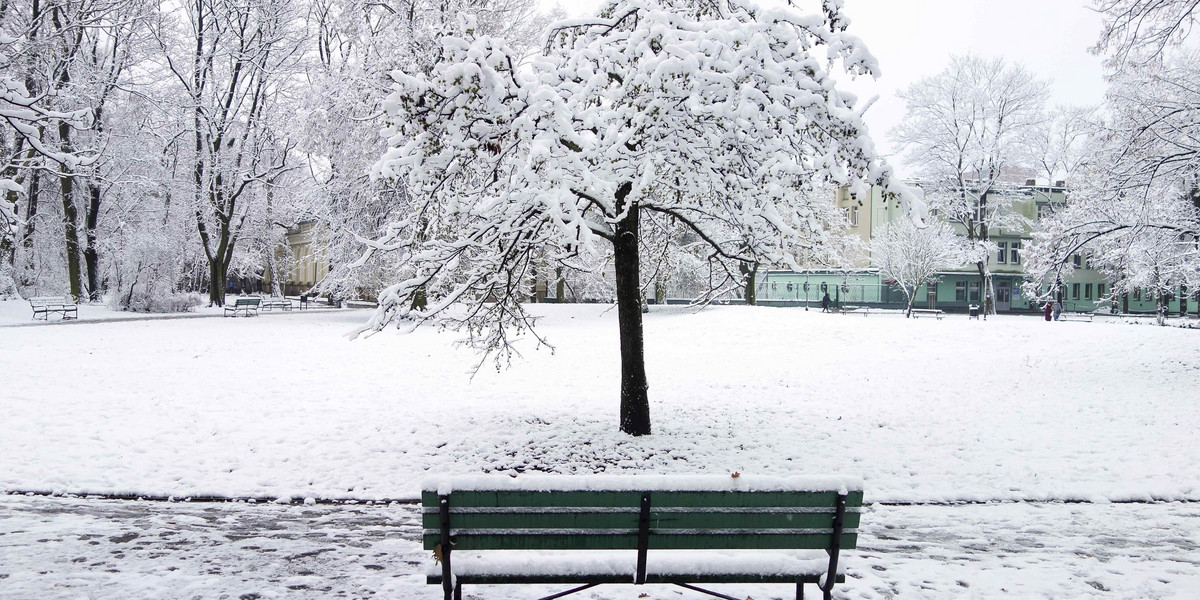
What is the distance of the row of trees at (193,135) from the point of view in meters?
26.6

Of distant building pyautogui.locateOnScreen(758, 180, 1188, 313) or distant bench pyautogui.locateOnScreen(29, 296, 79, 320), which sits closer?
distant bench pyautogui.locateOnScreen(29, 296, 79, 320)

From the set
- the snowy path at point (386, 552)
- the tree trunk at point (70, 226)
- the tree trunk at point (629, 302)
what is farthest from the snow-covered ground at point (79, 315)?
the tree trunk at point (629, 302)

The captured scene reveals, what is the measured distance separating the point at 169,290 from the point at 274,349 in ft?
56.2

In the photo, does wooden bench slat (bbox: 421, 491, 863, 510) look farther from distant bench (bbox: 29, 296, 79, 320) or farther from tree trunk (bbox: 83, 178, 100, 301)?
tree trunk (bbox: 83, 178, 100, 301)

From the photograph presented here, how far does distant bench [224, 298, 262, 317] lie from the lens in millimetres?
32031

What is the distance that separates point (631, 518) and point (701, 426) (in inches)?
283

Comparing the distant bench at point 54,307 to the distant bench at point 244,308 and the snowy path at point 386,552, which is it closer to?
the distant bench at point 244,308

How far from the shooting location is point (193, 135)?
37.6 meters

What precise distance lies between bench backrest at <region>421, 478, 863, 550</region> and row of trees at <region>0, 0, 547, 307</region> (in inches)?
893

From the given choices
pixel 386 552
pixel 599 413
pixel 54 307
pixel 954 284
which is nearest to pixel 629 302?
pixel 599 413

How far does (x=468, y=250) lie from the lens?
29.8 feet

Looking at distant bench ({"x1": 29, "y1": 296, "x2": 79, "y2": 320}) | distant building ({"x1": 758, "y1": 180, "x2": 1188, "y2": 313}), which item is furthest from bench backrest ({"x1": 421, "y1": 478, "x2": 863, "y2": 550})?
distant building ({"x1": 758, "y1": 180, "x2": 1188, "y2": 313})

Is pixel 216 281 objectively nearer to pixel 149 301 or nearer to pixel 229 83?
pixel 149 301

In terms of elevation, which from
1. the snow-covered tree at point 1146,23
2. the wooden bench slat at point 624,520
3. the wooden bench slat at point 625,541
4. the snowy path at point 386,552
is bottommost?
the snowy path at point 386,552
